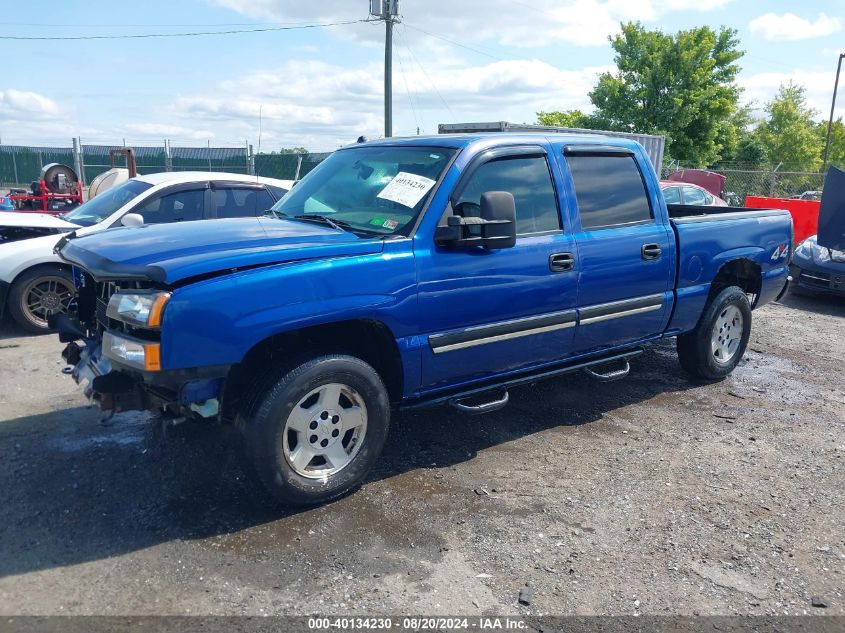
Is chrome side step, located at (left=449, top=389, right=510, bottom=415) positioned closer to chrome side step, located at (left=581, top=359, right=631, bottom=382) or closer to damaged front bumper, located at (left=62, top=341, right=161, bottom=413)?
chrome side step, located at (left=581, top=359, right=631, bottom=382)

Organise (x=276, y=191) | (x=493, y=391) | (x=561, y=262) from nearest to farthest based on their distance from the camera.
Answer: (x=561, y=262)
(x=493, y=391)
(x=276, y=191)

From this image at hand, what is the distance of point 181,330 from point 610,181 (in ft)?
10.6

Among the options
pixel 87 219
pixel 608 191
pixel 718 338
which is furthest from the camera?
pixel 87 219

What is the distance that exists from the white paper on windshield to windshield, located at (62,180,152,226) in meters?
4.20

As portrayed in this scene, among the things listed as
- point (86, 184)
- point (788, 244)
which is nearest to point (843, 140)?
point (86, 184)

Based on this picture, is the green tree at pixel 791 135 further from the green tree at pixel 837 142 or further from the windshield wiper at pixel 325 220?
the windshield wiper at pixel 325 220

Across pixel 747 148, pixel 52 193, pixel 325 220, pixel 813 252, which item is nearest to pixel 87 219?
pixel 325 220

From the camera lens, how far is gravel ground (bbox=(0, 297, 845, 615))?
3.07 meters

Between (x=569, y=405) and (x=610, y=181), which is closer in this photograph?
(x=610, y=181)

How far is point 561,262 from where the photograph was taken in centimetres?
451

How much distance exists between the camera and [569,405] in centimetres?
555

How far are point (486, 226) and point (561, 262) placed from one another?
76 centimetres

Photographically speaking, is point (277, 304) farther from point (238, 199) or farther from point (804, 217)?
point (804, 217)

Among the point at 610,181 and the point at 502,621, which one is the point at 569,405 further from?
the point at 502,621
